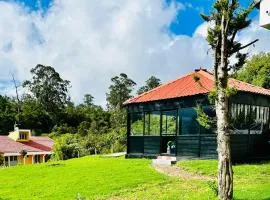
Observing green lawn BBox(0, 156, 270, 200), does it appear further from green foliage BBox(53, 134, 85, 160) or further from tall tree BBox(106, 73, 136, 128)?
tall tree BBox(106, 73, 136, 128)

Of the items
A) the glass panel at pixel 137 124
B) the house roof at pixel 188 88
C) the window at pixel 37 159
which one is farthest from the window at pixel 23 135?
the house roof at pixel 188 88

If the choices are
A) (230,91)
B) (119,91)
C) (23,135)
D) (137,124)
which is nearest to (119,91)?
(119,91)

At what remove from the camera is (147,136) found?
25.1 metres

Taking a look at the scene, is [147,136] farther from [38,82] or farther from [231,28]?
[38,82]

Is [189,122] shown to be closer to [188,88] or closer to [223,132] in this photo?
[188,88]

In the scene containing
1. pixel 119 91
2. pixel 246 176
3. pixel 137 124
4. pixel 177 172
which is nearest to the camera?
pixel 246 176

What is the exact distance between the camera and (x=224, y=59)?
1000 cm

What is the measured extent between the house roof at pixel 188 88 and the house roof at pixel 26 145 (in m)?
30.6

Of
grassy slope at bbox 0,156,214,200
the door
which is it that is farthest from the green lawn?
the door

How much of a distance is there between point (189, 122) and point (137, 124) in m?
4.96

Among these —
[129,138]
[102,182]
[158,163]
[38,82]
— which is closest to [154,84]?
[38,82]

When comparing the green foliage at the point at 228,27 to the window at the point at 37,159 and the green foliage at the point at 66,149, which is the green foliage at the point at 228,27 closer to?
the green foliage at the point at 66,149

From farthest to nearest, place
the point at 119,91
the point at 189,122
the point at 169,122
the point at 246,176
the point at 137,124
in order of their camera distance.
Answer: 1. the point at 119,91
2. the point at 137,124
3. the point at 169,122
4. the point at 189,122
5. the point at 246,176

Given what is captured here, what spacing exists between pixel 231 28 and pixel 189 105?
39.3 feet
